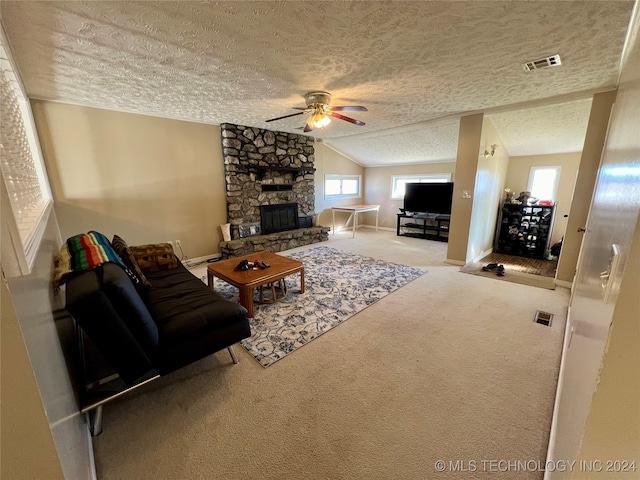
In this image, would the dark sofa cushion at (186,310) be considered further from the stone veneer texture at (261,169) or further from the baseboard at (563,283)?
the baseboard at (563,283)

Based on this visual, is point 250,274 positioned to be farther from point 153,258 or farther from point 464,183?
point 464,183

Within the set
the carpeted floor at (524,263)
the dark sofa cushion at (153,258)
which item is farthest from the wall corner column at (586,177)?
the dark sofa cushion at (153,258)

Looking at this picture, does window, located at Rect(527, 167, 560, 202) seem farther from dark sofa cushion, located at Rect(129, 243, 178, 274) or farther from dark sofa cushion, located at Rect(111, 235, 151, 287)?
dark sofa cushion, located at Rect(111, 235, 151, 287)

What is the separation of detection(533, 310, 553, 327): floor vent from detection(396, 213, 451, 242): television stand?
3.45 metres

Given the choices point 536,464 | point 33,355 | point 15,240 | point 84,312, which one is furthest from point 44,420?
point 536,464

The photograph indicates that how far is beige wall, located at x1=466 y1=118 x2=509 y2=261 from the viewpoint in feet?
12.6

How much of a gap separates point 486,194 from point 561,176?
6.87 feet

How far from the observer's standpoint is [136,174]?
11.8ft

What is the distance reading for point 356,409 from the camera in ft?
4.90

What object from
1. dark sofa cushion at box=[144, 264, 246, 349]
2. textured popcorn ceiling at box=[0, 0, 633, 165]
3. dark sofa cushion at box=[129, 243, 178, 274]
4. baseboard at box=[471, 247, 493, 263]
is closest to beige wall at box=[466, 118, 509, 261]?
baseboard at box=[471, 247, 493, 263]

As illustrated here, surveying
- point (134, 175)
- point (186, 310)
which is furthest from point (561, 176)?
point (134, 175)

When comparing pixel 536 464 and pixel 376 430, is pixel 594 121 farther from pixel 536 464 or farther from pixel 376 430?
pixel 376 430

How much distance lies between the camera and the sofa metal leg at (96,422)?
1331 mm

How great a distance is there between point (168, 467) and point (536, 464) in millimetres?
1791
